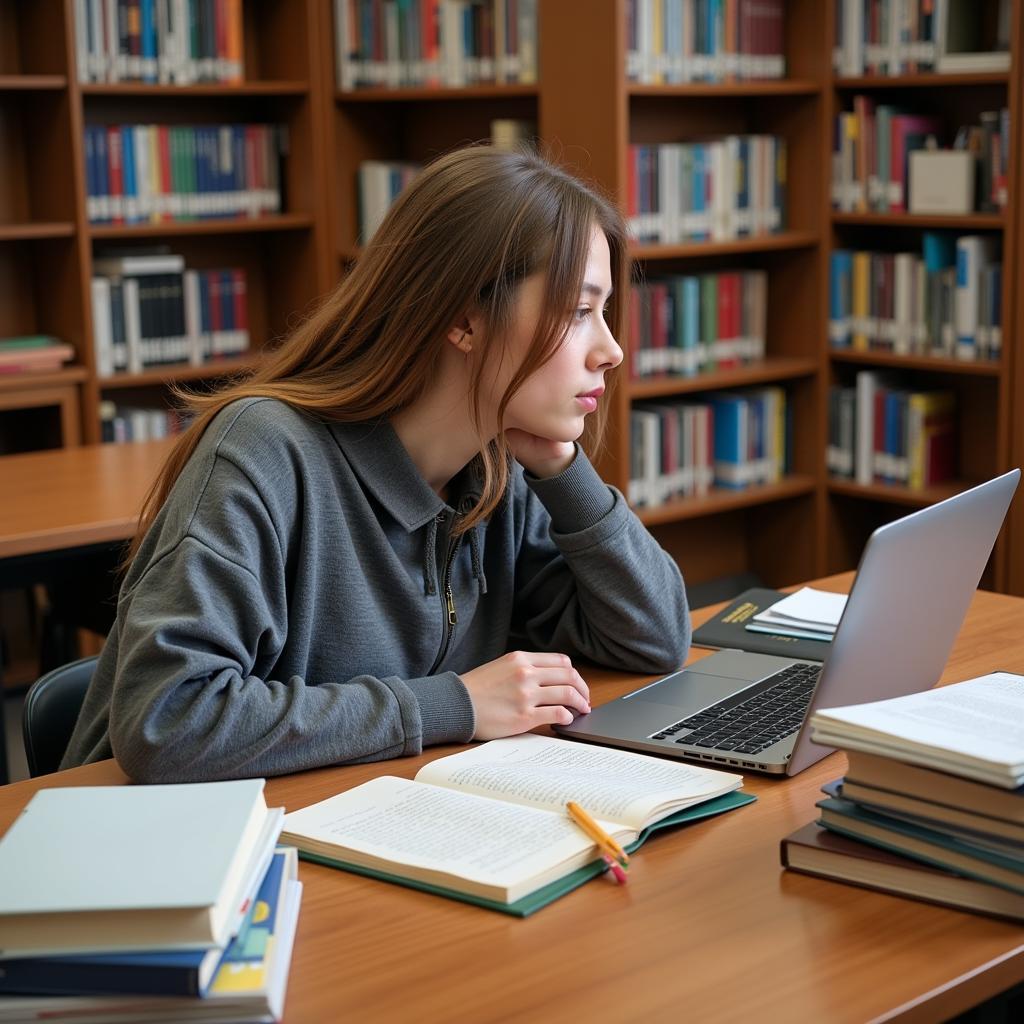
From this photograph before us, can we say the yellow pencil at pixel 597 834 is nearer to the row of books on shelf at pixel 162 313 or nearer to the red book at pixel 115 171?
the row of books on shelf at pixel 162 313

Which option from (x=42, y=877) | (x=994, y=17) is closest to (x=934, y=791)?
(x=42, y=877)

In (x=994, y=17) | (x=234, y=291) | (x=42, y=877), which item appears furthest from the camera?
(x=234, y=291)

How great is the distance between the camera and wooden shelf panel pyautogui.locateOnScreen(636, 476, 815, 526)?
12.8ft

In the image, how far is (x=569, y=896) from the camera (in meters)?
1.13

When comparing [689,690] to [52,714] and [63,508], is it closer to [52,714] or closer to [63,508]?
[52,714]

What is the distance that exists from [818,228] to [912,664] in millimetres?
2808

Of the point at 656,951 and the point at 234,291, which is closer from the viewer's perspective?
the point at 656,951

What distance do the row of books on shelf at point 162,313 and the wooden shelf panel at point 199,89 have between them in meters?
0.43

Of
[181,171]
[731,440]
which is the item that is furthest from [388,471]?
[181,171]

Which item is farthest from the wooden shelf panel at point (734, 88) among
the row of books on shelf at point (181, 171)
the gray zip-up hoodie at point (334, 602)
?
the gray zip-up hoodie at point (334, 602)

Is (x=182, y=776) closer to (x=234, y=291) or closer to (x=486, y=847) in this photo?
(x=486, y=847)

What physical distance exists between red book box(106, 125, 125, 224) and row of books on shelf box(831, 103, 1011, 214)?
1867 mm

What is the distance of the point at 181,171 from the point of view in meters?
4.12

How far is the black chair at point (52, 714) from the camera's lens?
1.63 meters
